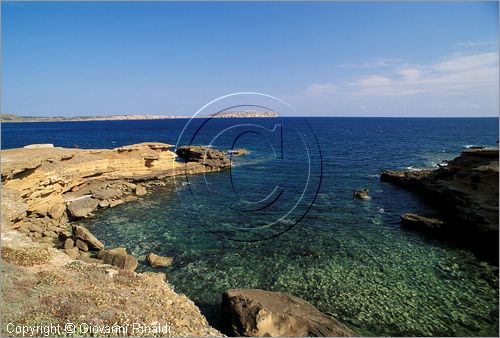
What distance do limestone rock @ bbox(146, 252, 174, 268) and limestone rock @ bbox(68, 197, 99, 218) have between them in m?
13.7

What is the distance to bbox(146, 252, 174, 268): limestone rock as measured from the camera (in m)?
22.3

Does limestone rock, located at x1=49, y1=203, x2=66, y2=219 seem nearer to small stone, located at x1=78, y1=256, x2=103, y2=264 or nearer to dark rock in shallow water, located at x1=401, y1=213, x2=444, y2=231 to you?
small stone, located at x1=78, y1=256, x2=103, y2=264

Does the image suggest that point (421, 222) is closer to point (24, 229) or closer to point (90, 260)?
point (90, 260)

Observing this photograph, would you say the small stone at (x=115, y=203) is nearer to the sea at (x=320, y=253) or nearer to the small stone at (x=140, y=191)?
the sea at (x=320, y=253)

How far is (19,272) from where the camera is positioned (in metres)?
16.1

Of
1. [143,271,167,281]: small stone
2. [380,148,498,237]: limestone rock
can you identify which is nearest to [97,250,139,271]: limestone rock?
[143,271,167,281]: small stone

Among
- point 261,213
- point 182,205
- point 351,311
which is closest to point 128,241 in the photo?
point 182,205

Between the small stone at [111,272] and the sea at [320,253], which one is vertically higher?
the small stone at [111,272]

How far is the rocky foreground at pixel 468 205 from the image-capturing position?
26.6 metres

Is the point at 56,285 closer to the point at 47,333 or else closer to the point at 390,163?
the point at 47,333

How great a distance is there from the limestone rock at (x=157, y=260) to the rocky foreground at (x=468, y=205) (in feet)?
73.9

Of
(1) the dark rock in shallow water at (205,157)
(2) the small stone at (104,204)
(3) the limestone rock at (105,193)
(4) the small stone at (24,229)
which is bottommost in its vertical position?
(2) the small stone at (104,204)

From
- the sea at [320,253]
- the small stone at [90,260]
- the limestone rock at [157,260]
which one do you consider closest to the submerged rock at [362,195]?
the sea at [320,253]

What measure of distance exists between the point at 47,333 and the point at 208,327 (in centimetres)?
662
